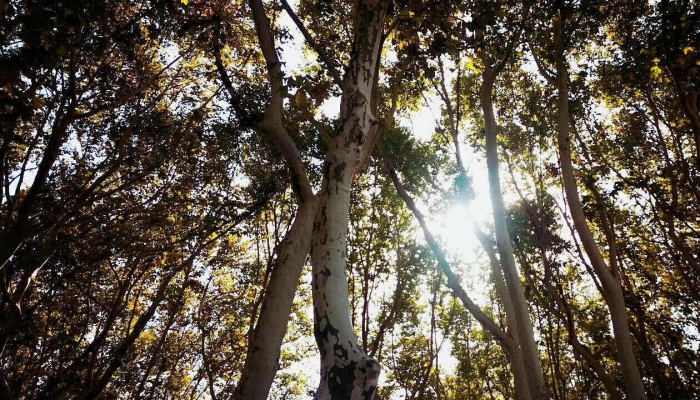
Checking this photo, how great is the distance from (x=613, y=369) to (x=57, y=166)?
59.3 ft

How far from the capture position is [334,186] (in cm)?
292

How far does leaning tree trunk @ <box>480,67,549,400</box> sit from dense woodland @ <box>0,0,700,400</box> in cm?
3

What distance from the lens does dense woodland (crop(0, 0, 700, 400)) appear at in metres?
4.04

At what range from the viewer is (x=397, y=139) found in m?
10.6

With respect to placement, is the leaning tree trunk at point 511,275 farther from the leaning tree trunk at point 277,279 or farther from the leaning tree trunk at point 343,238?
the leaning tree trunk at point 343,238

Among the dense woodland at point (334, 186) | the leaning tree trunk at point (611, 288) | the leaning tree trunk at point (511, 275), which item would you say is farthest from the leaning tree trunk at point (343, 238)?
the leaning tree trunk at point (611, 288)

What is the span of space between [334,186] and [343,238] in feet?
1.26

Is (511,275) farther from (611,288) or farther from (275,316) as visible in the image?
(275,316)

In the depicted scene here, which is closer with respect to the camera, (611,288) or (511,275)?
(511,275)

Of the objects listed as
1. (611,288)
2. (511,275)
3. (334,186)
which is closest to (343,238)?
(334,186)

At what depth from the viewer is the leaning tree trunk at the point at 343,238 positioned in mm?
2213

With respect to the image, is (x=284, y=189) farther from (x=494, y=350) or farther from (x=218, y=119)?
(x=494, y=350)

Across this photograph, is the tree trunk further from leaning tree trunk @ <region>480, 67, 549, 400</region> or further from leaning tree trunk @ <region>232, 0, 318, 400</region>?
leaning tree trunk @ <region>480, 67, 549, 400</region>

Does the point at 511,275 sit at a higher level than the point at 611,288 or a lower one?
lower
